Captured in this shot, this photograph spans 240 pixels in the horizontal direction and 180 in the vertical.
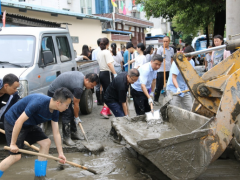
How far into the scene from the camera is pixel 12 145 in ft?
12.2

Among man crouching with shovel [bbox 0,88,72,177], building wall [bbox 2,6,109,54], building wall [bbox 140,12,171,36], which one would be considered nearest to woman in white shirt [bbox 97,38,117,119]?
man crouching with shovel [bbox 0,88,72,177]

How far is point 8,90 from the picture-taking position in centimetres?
435

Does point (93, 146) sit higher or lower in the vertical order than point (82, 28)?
lower

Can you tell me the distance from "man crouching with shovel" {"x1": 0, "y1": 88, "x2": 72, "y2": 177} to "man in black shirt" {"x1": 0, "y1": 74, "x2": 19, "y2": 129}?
47 centimetres

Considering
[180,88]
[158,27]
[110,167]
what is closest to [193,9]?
[180,88]

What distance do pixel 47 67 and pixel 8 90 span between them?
1970 mm

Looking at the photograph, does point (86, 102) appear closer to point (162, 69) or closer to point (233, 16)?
point (162, 69)

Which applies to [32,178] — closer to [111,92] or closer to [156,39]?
[111,92]

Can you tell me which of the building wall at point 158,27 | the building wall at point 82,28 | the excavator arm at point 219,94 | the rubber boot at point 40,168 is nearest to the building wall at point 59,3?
the building wall at point 82,28

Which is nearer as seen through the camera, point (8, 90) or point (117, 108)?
point (8, 90)

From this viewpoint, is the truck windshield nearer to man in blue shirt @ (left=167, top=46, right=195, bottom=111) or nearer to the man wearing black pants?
man in blue shirt @ (left=167, top=46, right=195, bottom=111)

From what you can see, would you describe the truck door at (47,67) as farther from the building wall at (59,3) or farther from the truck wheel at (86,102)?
the building wall at (59,3)

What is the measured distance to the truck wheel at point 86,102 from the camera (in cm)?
779

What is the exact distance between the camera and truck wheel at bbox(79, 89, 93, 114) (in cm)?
779
